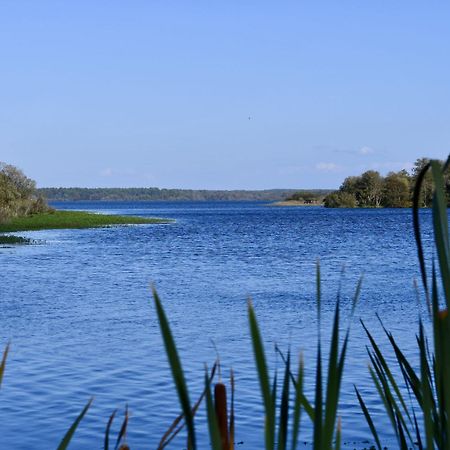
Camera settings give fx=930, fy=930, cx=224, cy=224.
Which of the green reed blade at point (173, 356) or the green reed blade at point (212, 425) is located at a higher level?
the green reed blade at point (173, 356)

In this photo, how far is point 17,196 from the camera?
8462 cm

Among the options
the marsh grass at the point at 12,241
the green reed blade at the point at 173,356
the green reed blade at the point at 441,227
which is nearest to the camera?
the green reed blade at the point at 173,356

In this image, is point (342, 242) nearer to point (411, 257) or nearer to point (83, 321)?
point (411, 257)

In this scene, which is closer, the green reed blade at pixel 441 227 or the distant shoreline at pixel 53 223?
the green reed blade at pixel 441 227

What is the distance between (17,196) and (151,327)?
6526cm

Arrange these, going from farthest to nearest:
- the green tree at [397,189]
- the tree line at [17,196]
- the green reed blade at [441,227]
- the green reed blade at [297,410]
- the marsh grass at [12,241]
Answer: the green tree at [397,189], the tree line at [17,196], the marsh grass at [12,241], the green reed blade at [297,410], the green reed blade at [441,227]

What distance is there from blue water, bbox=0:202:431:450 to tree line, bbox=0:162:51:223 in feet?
76.6

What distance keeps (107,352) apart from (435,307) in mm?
16808

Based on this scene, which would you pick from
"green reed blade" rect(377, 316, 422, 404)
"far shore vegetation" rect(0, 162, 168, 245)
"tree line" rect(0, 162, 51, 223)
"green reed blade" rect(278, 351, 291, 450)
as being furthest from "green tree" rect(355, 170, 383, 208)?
"green reed blade" rect(278, 351, 291, 450)

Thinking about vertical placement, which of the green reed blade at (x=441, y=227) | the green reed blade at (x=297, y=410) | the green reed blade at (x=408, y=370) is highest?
the green reed blade at (x=441, y=227)

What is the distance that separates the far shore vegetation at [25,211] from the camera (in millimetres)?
73688

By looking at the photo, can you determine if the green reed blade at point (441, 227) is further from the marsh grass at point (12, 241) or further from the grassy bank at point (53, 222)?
the grassy bank at point (53, 222)

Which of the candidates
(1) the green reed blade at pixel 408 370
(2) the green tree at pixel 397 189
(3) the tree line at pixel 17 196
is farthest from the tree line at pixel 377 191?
(1) the green reed blade at pixel 408 370

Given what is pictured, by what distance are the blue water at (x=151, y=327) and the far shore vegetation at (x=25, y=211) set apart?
76.6 feet
